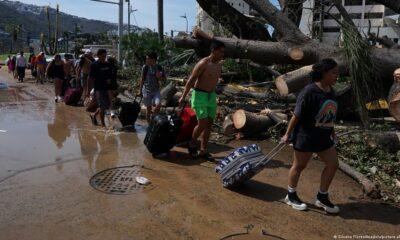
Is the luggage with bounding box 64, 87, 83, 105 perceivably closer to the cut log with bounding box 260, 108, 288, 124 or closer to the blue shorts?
the blue shorts

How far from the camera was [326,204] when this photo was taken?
5.16 meters

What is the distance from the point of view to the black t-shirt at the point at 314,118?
16.1ft

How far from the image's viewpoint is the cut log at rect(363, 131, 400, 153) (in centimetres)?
721

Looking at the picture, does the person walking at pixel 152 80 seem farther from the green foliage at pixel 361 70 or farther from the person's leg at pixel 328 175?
the person's leg at pixel 328 175

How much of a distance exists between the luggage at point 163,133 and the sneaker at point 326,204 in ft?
9.15

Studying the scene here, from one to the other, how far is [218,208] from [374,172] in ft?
8.86

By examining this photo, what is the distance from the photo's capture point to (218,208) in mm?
5164

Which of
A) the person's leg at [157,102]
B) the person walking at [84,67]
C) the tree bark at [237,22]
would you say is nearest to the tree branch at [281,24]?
the tree bark at [237,22]

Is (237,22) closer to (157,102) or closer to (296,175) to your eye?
(157,102)

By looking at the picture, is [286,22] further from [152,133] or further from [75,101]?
[75,101]

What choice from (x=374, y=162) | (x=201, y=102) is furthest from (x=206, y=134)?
(x=374, y=162)

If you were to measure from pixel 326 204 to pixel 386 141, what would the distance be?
8.79ft

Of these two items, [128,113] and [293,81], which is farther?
[128,113]

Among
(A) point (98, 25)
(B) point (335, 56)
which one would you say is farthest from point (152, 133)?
(A) point (98, 25)
